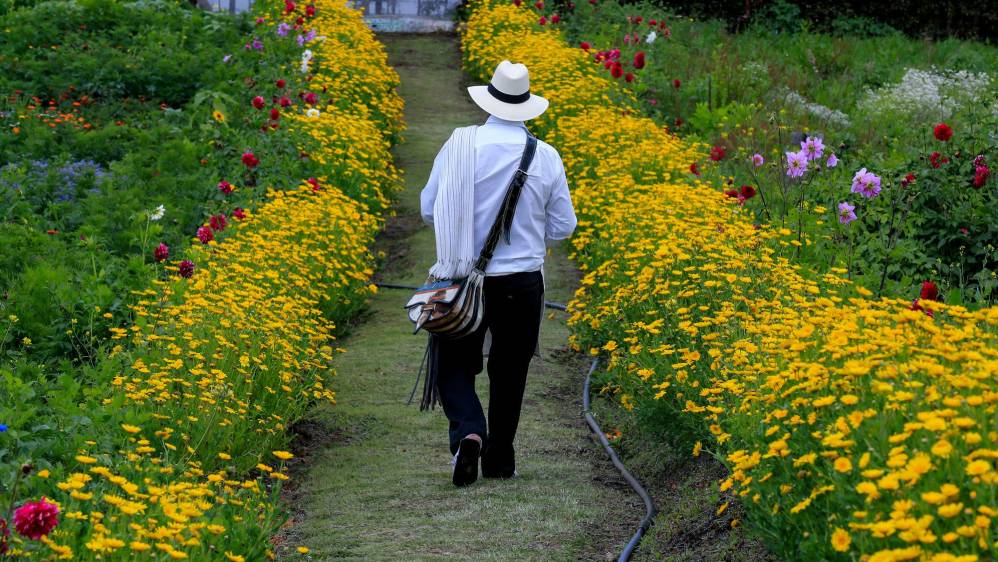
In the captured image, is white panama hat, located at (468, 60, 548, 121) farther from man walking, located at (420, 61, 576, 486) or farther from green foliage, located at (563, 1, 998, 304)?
green foliage, located at (563, 1, 998, 304)

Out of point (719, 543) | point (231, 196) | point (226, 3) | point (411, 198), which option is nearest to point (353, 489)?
point (719, 543)

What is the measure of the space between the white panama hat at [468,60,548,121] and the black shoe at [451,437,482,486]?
4.44ft

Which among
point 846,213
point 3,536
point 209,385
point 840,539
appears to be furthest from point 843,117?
point 3,536

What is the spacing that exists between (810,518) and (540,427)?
285 cm

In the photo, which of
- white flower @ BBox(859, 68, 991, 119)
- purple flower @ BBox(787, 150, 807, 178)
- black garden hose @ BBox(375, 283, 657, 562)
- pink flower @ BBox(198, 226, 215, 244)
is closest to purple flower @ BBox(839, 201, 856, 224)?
purple flower @ BBox(787, 150, 807, 178)

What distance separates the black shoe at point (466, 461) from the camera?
5.11 meters

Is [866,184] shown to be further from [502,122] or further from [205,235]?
[205,235]

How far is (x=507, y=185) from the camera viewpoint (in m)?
5.05

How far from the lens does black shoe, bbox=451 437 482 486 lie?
201 inches

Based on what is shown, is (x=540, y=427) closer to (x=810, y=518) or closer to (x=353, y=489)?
(x=353, y=489)

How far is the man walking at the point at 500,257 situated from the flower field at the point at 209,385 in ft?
2.67

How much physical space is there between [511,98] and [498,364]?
1119 millimetres

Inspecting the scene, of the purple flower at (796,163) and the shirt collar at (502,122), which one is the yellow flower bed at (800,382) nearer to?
the purple flower at (796,163)

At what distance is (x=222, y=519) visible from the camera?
12.2ft
